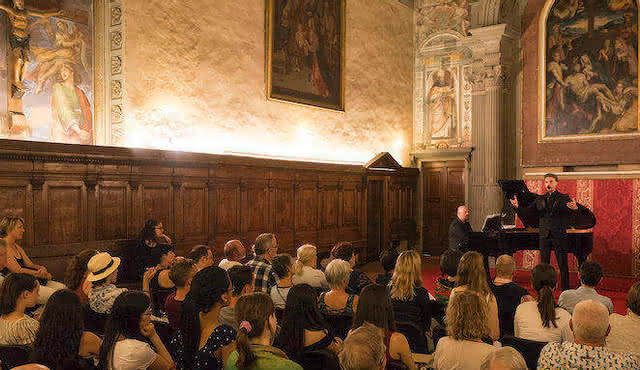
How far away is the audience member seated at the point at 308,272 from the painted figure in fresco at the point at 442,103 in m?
9.52

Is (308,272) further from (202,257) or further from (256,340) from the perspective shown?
(256,340)

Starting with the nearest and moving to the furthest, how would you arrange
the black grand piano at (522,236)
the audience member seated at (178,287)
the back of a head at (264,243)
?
the audience member seated at (178,287)
the back of a head at (264,243)
the black grand piano at (522,236)

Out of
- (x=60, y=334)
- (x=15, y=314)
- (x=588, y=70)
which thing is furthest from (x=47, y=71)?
(x=588, y=70)

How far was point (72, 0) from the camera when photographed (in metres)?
8.19

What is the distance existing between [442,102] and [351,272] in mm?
10138

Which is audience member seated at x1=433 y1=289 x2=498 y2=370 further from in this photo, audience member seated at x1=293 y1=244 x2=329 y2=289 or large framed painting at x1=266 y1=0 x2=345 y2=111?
large framed painting at x1=266 y1=0 x2=345 y2=111

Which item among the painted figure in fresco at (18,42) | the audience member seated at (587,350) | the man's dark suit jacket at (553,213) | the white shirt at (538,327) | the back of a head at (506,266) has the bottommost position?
the white shirt at (538,327)

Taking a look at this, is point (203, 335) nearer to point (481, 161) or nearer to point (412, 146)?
point (481, 161)

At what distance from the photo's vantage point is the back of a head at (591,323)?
2.92 m

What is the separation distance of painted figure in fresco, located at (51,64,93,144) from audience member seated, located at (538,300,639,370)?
279 inches

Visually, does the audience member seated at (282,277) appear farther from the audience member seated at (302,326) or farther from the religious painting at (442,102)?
the religious painting at (442,102)

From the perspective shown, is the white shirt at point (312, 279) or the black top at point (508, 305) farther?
the white shirt at point (312, 279)

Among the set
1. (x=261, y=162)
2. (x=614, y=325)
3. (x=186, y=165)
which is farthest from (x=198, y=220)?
(x=614, y=325)

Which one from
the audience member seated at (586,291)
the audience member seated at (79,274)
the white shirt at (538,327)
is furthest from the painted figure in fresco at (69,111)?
the audience member seated at (586,291)
